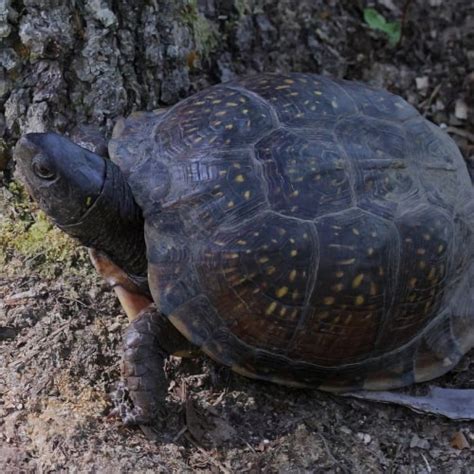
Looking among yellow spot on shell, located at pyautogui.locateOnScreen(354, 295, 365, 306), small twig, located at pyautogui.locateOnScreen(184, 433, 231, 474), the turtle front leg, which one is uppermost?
yellow spot on shell, located at pyautogui.locateOnScreen(354, 295, 365, 306)

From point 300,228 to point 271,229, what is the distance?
0.30ft

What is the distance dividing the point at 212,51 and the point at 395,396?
1.70 m

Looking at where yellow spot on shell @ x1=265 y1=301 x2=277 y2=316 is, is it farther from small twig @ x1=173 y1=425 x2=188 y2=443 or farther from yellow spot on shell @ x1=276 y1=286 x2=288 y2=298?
small twig @ x1=173 y1=425 x2=188 y2=443

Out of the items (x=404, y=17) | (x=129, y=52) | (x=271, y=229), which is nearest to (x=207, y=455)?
(x=271, y=229)

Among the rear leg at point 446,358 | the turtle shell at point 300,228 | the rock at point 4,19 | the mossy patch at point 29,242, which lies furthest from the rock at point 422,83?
the rock at point 4,19

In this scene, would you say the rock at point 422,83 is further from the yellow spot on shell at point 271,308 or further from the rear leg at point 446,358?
the yellow spot on shell at point 271,308

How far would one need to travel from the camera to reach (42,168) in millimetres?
2277

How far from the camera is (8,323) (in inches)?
96.3

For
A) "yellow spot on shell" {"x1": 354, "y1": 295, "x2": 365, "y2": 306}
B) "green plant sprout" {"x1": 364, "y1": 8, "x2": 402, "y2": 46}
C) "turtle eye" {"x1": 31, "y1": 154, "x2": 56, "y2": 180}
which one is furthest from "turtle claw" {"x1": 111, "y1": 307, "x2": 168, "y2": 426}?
"green plant sprout" {"x1": 364, "y1": 8, "x2": 402, "y2": 46}

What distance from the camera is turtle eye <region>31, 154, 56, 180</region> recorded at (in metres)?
2.27

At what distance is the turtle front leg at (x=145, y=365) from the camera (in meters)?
2.29

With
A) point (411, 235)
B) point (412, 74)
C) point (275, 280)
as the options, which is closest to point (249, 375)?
point (275, 280)

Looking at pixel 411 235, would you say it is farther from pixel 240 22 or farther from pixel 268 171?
pixel 240 22

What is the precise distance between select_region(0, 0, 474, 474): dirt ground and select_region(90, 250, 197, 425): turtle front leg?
57 mm
